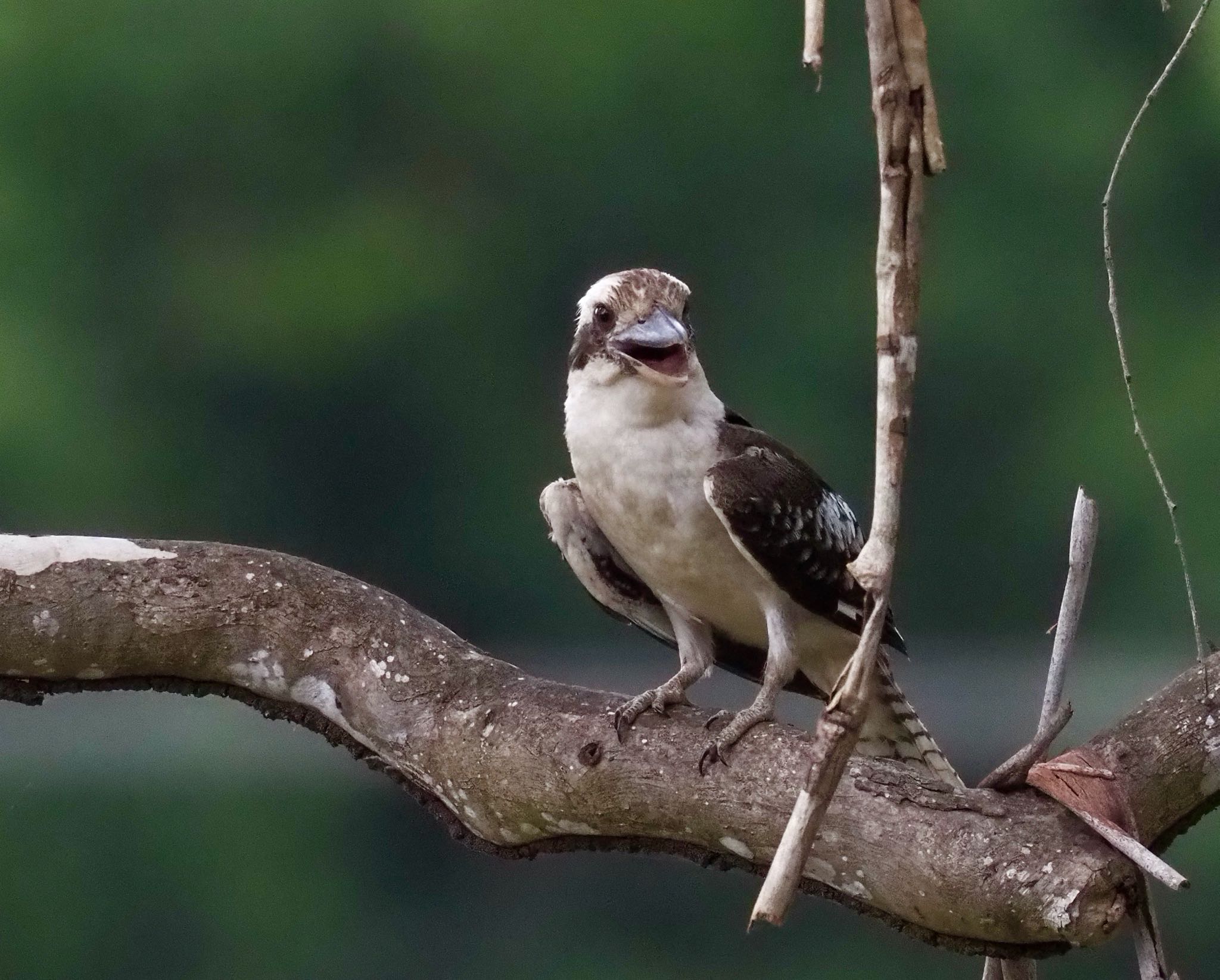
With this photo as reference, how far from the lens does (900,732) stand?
129 centimetres

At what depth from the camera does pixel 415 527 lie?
2.00 metres

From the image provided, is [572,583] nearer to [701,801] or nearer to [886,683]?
[886,683]

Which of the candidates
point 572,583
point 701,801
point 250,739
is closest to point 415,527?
point 572,583

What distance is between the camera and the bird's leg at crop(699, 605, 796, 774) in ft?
3.34

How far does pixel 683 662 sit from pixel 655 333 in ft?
1.01

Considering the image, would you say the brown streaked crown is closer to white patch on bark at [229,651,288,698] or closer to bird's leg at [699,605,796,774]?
bird's leg at [699,605,796,774]

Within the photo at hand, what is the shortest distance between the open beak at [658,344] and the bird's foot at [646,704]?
0.80ft

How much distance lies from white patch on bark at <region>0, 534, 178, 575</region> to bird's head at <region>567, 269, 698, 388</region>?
375 millimetres

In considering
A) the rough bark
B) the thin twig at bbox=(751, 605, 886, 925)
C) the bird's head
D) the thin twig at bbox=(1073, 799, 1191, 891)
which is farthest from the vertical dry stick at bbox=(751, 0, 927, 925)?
the bird's head

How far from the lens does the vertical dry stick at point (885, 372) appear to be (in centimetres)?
53

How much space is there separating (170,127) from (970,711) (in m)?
1.34

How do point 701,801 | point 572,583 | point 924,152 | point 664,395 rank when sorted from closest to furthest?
point 924,152 → point 701,801 → point 664,395 → point 572,583

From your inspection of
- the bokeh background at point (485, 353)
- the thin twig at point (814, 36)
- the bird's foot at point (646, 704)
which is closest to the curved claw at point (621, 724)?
the bird's foot at point (646, 704)

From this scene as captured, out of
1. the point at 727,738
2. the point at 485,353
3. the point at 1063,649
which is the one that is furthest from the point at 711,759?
the point at 485,353
